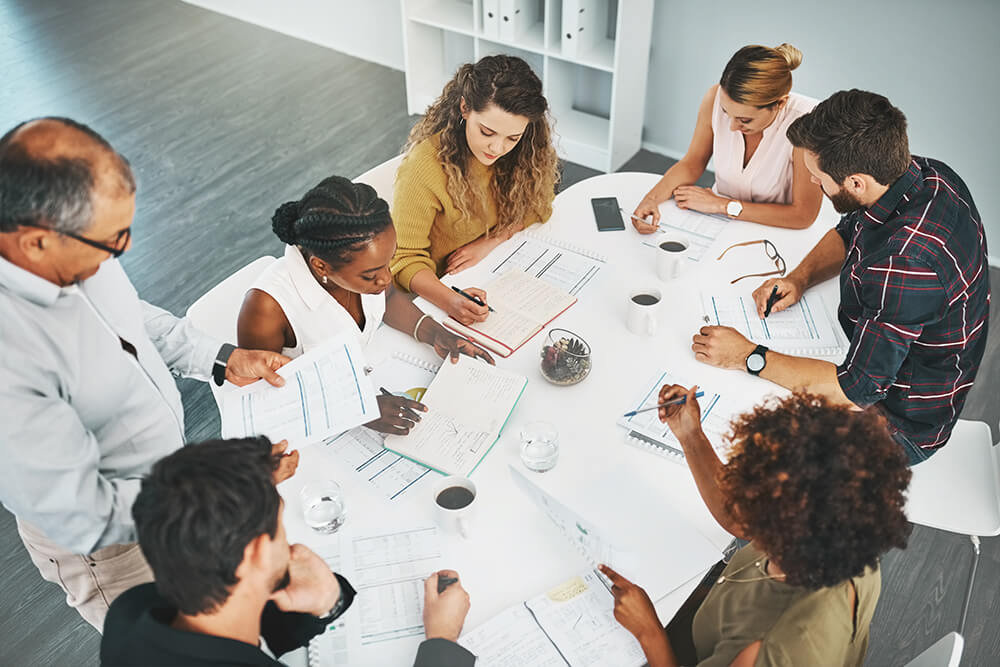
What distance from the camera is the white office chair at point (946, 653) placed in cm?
138

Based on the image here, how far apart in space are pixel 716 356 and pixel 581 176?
252cm

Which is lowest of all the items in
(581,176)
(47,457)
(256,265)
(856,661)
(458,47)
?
(581,176)

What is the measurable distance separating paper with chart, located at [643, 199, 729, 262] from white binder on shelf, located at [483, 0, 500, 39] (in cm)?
202

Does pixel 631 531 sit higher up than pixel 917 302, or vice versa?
pixel 917 302

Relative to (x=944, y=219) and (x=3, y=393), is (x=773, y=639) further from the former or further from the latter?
(x=3, y=393)

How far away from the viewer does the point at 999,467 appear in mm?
2086

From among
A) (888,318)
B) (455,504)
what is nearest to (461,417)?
(455,504)

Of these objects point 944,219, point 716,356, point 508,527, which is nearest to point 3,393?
point 508,527

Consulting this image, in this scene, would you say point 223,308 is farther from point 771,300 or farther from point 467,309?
point 771,300

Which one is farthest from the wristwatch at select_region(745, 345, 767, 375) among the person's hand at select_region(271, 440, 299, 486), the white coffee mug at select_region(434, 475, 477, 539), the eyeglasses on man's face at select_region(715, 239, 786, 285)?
the person's hand at select_region(271, 440, 299, 486)

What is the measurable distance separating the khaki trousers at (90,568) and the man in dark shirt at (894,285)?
55.6 inches

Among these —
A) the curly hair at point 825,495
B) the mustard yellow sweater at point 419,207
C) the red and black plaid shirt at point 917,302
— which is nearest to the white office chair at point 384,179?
the mustard yellow sweater at point 419,207

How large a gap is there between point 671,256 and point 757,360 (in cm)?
43

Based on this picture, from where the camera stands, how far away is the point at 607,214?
254 cm
